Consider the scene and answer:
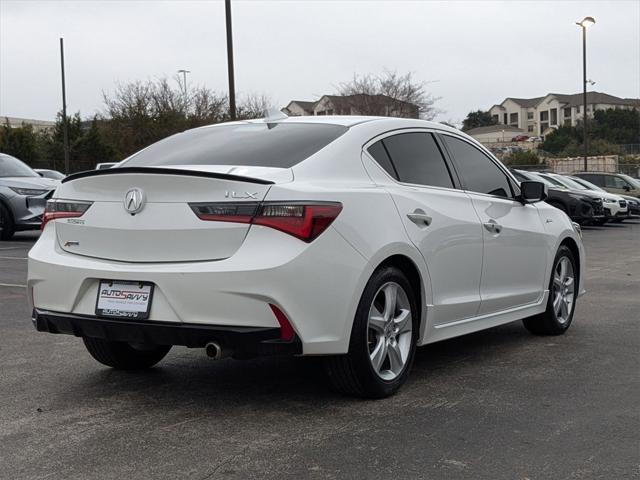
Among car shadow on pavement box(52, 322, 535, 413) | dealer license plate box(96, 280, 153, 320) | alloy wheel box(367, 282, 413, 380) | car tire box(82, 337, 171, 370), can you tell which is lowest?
car shadow on pavement box(52, 322, 535, 413)

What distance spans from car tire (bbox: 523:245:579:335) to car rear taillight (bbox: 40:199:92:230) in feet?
12.5

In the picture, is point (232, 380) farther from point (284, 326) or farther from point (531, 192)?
point (531, 192)

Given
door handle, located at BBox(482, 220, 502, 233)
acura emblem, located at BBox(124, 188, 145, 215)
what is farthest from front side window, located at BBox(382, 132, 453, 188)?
acura emblem, located at BBox(124, 188, 145, 215)

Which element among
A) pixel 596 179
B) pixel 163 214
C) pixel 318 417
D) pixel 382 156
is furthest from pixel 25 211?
pixel 596 179

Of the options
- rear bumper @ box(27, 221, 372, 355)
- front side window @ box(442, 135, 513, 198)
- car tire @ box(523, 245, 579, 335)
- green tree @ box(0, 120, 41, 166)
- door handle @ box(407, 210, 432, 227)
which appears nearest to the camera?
rear bumper @ box(27, 221, 372, 355)

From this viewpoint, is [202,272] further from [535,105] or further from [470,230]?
[535,105]

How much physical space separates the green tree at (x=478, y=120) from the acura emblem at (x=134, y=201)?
499ft

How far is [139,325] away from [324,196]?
1.15 metres

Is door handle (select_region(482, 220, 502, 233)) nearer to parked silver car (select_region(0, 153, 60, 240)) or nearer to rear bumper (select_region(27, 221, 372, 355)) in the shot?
rear bumper (select_region(27, 221, 372, 355))

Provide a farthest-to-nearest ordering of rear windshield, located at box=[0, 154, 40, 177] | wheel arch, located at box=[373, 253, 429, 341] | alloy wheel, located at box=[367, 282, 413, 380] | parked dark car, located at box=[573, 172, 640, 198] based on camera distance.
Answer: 1. parked dark car, located at box=[573, 172, 640, 198]
2. rear windshield, located at box=[0, 154, 40, 177]
3. wheel arch, located at box=[373, 253, 429, 341]
4. alloy wheel, located at box=[367, 282, 413, 380]

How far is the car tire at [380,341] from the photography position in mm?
4734

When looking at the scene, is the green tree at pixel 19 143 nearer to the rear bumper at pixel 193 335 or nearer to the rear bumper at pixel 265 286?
the rear bumper at pixel 193 335

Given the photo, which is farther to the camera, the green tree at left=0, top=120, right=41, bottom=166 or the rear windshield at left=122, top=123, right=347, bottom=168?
the green tree at left=0, top=120, right=41, bottom=166

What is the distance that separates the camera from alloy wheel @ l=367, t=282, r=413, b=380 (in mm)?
4926
